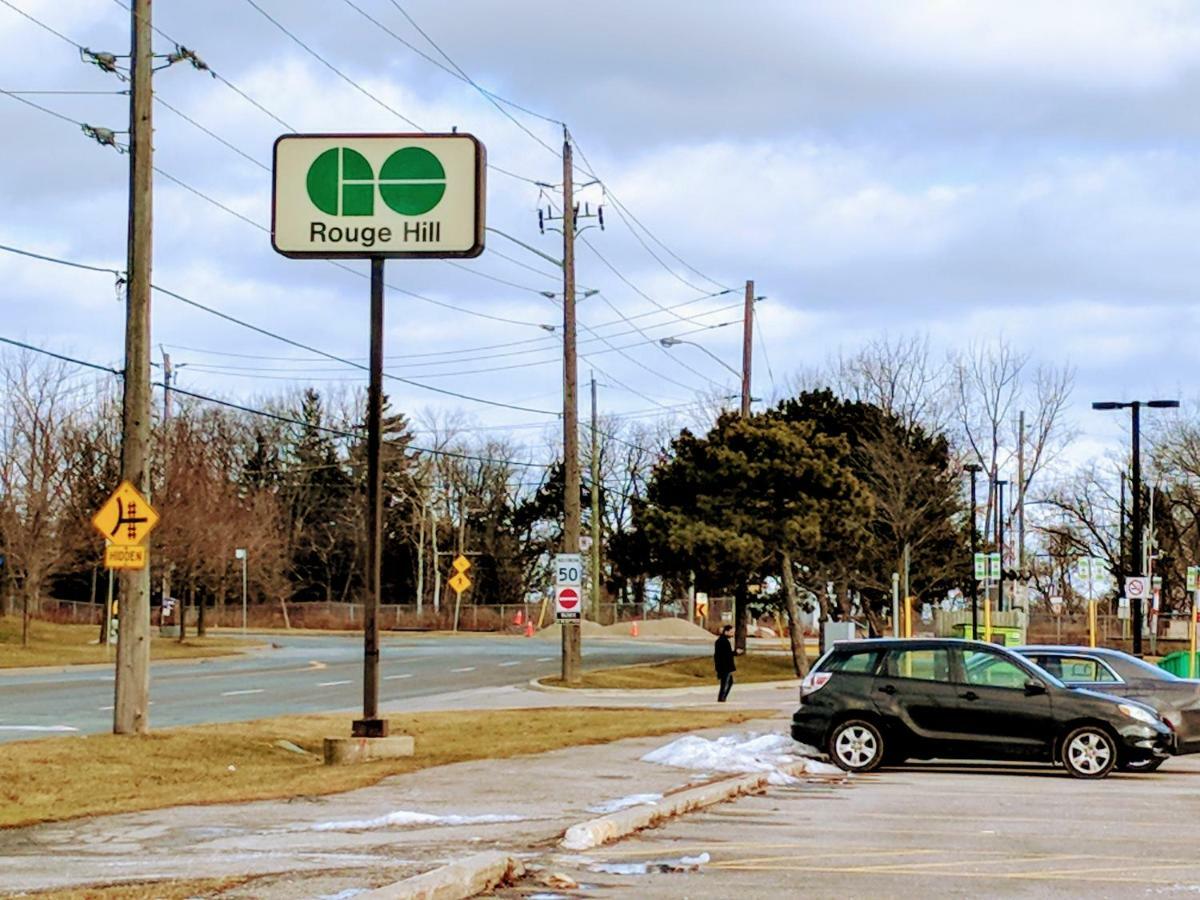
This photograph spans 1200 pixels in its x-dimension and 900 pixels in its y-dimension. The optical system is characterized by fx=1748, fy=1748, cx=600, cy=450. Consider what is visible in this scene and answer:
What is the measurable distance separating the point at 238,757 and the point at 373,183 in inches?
268

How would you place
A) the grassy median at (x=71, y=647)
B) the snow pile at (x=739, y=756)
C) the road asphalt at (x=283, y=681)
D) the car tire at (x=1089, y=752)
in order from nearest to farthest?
1. the snow pile at (x=739, y=756)
2. the car tire at (x=1089, y=752)
3. the road asphalt at (x=283, y=681)
4. the grassy median at (x=71, y=647)

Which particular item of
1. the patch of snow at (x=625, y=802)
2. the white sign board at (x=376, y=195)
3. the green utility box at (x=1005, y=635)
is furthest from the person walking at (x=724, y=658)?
the patch of snow at (x=625, y=802)

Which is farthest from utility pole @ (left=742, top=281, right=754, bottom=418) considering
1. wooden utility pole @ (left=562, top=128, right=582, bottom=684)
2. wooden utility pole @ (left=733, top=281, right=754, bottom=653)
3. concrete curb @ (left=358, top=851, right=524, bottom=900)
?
concrete curb @ (left=358, top=851, right=524, bottom=900)

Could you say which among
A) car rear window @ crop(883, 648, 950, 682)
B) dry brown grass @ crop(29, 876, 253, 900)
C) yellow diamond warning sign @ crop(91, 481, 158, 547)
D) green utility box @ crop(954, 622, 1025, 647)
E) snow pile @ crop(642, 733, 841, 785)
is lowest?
snow pile @ crop(642, 733, 841, 785)

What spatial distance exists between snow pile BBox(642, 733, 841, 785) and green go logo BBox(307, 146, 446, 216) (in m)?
6.72

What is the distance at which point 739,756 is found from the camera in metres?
19.0

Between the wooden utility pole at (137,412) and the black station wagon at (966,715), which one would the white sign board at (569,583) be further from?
the black station wagon at (966,715)

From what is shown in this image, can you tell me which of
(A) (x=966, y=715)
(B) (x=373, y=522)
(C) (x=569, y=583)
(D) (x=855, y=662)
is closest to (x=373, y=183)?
(B) (x=373, y=522)

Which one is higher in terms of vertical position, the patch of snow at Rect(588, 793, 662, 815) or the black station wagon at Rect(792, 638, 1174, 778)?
the black station wagon at Rect(792, 638, 1174, 778)

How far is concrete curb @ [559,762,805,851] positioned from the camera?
1170cm

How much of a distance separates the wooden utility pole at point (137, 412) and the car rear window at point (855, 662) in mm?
8144

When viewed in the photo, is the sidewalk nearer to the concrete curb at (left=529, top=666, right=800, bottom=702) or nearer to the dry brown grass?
the dry brown grass

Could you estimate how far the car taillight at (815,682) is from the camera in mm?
19766

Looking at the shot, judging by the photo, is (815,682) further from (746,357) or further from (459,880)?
(746,357)
